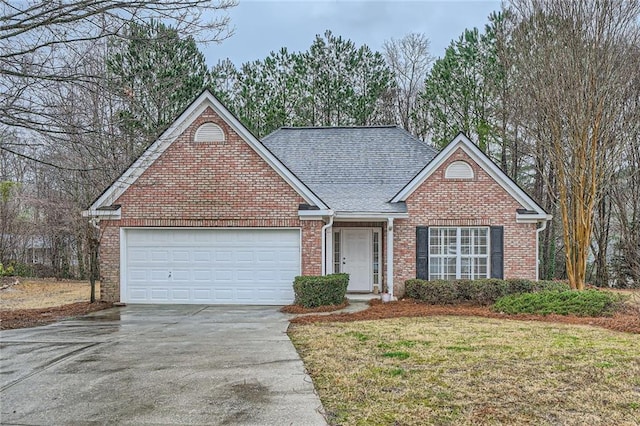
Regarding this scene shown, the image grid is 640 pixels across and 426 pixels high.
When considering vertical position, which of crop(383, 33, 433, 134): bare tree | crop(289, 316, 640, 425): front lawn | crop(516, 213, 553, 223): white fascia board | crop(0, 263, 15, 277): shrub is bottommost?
crop(0, 263, 15, 277): shrub

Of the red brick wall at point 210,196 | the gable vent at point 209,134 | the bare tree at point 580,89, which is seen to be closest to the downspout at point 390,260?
the red brick wall at point 210,196

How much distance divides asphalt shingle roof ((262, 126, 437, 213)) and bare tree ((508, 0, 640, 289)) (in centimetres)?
436

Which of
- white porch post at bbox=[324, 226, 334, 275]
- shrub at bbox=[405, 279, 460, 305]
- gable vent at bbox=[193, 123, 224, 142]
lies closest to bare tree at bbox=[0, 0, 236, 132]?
gable vent at bbox=[193, 123, 224, 142]

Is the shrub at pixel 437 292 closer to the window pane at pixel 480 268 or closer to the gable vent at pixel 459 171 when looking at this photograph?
the window pane at pixel 480 268

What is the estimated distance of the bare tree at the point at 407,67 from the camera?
93.2 ft

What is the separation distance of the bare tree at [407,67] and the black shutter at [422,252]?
585 inches

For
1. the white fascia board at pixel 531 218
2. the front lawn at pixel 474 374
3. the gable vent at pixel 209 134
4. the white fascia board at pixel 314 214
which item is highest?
the gable vent at pixel 209 134

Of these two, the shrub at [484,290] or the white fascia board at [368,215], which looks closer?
the shrub at [484,290]

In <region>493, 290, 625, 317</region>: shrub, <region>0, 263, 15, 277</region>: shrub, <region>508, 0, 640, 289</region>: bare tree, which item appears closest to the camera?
<region>493, 290, 625, 317</region>: shrub

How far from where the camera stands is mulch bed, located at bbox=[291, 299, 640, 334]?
10.2m

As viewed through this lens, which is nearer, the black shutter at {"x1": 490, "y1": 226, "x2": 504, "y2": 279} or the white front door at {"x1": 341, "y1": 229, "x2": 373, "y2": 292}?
the black shutter at {"x1": 490, "y1": 226, "x2": 504, "y2": 279}

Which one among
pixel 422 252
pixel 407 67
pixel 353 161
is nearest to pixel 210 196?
pixel 353 161

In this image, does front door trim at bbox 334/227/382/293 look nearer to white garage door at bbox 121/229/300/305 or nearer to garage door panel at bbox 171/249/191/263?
white garage door at bbox 121/229/300/305

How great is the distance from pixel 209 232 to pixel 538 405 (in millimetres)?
10260
